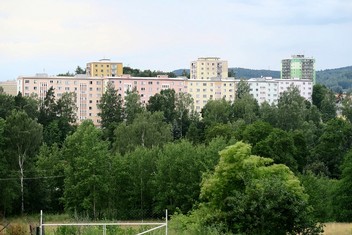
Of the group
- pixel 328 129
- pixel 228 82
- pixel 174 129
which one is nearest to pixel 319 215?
pixel 328 129

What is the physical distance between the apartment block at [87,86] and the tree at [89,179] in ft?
222

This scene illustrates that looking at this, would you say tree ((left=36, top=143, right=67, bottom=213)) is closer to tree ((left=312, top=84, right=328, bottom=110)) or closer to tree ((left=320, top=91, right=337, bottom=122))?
tree ((left=320, top=91, right=337, bottom=122))

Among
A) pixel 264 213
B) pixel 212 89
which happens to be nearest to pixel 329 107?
pixel 212 89

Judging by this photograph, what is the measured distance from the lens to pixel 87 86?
118 metres

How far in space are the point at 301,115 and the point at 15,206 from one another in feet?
136

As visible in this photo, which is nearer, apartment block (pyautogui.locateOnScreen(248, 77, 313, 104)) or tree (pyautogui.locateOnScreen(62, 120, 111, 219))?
tree (pyautogui.locateOnScreen(62, 120, 111, 219))

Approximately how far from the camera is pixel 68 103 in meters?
85.9

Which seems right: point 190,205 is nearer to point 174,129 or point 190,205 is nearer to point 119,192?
point 119,192

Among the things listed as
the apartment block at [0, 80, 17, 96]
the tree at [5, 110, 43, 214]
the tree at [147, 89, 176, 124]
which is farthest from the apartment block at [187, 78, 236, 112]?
the tree at [5, 110, 43, 214]

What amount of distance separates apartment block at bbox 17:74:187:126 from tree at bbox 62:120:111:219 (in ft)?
222

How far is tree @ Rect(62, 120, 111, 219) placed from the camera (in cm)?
4625

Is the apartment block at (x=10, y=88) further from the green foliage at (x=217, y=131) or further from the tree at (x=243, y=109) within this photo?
the green foliage at (x=217, y=131)

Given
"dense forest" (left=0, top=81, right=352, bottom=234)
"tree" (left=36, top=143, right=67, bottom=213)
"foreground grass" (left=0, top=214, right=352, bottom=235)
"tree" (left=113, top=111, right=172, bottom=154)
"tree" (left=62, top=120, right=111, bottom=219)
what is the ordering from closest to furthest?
"foreground grass" (left=0, top=214, right=352, bottom=235), "dense forest" (left=0, top=81, right=352, bottom=234), "tree" (left=62, top=120, right=111, bottom=219), "tree" (left=36, top=143, right=67, bottom=213), "tree" (left=113, top=111, right=172, bottom=154)

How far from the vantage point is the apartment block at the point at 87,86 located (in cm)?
11688
